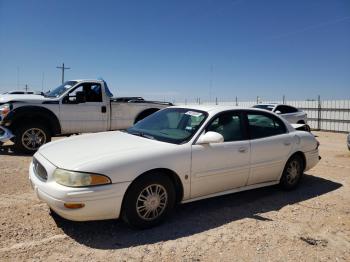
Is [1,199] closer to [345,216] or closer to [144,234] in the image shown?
[144,234]

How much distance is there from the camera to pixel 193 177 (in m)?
4.09

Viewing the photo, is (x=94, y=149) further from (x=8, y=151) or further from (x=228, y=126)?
(x=8, y=151)

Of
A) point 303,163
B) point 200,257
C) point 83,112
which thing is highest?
point 83,112

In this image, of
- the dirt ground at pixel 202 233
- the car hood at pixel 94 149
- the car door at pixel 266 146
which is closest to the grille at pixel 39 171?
the car hood at pixel 94 149

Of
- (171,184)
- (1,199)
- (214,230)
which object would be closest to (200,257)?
(214,230)

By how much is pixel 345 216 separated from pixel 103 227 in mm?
3207

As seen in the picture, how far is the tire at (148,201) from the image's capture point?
3619 mm

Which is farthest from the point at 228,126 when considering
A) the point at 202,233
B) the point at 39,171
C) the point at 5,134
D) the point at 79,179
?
the point at 5,134

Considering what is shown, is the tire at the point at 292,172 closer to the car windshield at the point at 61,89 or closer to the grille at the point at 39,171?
the grille at the point at 39,171

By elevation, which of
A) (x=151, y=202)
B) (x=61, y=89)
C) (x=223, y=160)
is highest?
(x=61, y=89)

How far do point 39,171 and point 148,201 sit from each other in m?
1.34

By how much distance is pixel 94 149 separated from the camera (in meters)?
3.85

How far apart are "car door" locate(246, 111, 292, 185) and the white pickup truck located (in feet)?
17.7

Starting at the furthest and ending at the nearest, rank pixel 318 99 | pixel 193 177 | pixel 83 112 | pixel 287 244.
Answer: pixel 318 99, pixel 83 112, pixel 193 177, pixel 287 244
